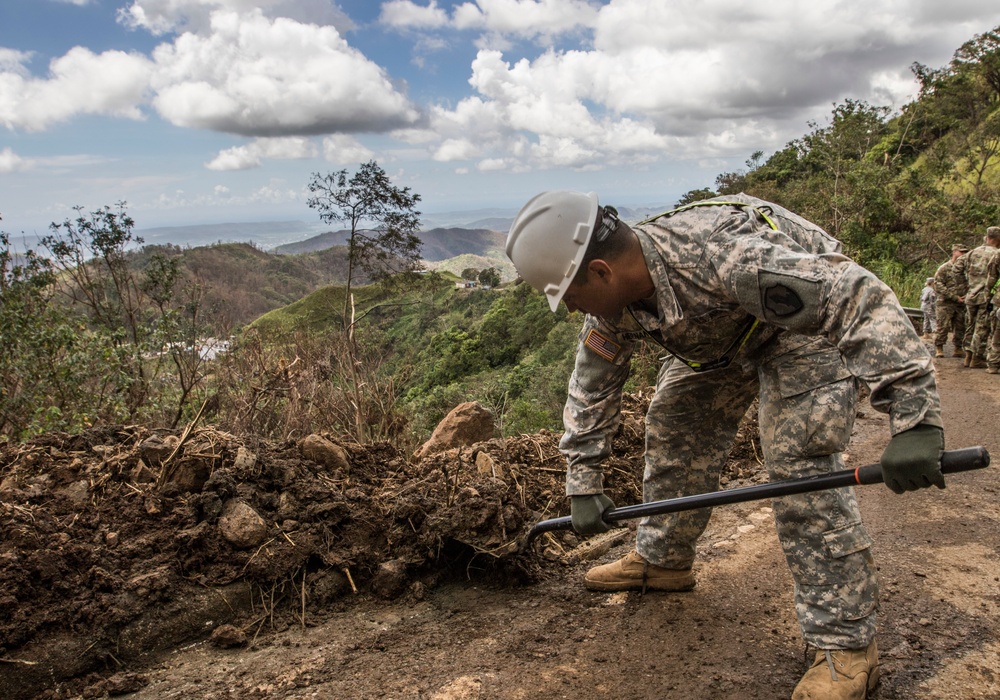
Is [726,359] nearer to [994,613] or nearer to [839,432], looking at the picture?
[839,432]

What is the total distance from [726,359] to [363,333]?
37.4 ft

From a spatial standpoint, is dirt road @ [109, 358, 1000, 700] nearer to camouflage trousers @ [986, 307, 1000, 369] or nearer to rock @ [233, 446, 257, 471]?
rock @ [233, 446, 257, 471]

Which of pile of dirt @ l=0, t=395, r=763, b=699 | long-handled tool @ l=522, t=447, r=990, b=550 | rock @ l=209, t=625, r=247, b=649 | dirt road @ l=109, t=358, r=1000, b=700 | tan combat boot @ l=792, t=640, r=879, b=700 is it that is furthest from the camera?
rock @ l=209, t=625, r=247, b=649

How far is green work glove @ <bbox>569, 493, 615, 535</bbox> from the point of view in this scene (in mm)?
2598

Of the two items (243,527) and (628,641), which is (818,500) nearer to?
(628,641)

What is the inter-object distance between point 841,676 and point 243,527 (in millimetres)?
2485

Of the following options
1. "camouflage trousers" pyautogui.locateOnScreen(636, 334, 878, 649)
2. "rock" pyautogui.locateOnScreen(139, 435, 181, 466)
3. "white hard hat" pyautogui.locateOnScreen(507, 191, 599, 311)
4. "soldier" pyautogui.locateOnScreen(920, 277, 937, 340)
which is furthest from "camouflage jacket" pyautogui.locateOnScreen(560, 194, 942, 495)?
"soldier" pyautogui.locateOnScreen(920, 277, 937, 340)

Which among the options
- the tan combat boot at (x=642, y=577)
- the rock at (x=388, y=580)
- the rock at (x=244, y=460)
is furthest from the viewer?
the rock at (x=244, y=460)

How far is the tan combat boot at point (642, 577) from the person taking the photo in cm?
301

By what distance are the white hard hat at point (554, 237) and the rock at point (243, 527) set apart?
1.83m

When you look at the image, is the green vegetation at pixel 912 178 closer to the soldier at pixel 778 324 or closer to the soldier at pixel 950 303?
the soldier at pixel 950 303

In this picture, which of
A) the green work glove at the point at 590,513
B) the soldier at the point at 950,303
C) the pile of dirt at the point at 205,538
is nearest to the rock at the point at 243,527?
the pile of dirt at the point at 205,538

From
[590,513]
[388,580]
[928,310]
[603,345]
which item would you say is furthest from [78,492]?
[928,310]

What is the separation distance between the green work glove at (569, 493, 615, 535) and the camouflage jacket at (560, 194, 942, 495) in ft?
0.14
